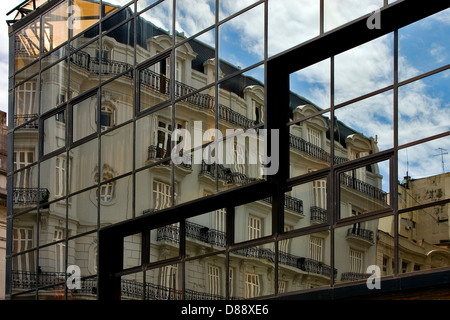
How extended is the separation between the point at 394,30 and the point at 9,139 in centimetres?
1499

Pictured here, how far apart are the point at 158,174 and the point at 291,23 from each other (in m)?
5.62

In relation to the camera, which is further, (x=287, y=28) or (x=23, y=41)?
(x=23, y=41)

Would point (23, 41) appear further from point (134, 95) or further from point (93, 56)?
point (134, 95)

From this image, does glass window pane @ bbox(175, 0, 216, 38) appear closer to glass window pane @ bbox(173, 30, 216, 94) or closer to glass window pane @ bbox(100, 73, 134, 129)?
glass window pane @ bbox(173, 30, 216, 94)

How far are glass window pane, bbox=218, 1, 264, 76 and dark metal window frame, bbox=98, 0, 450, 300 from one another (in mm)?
739

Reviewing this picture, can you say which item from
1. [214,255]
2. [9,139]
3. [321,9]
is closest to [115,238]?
[214,255]

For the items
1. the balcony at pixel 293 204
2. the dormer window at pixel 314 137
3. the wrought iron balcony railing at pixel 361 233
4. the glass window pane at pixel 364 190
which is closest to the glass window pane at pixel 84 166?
the balcony at pixel 293 204

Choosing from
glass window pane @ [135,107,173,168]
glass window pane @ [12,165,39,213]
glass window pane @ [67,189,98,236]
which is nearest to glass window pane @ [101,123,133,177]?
glass window pane @ [135,107,173,168]

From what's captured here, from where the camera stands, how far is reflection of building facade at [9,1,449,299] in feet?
76.1

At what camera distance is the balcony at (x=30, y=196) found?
30797mm

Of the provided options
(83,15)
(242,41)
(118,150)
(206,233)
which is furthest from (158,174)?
(83,15)

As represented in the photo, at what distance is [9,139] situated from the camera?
33.0 meters

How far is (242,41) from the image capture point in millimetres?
25234

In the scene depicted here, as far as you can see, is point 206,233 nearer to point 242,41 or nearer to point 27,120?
point 242,41
